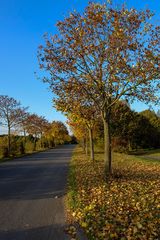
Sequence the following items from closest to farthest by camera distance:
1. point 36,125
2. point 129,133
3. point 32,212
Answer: point 32,212, point 129,133, point 36,125

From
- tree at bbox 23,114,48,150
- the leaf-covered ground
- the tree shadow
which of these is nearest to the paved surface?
the tree shadow

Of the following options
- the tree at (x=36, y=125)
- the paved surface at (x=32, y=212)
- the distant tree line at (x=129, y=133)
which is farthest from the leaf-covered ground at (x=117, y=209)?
the tree at (x=36, y=125)

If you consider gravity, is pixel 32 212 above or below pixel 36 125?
below

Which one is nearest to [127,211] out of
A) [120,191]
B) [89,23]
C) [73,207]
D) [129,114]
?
[73,207]

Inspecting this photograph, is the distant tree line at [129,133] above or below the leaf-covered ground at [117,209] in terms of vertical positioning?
above

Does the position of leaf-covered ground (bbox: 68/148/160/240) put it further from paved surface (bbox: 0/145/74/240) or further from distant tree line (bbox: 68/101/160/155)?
distant tree line (bbox: 68/101/160/155)

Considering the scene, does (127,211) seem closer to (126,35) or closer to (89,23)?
(126,35)

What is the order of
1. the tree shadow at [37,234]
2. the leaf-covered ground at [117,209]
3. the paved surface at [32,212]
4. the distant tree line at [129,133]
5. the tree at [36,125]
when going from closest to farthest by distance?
the tree shadow at [37,234], the leaf-covered ground at [117,209], the paved surface at [32,212], the distant tree line at [129,133], the tree at [36,125]

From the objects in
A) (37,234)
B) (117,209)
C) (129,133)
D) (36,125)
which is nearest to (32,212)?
(37,234)

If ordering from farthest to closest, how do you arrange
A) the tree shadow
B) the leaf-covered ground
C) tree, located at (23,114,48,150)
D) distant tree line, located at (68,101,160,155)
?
tree, located at (23,114,48,150) < distant tree line, located at (68,101,160,155) < the leaf-covered ground < the tree shadow

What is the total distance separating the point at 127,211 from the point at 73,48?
23.3 feet

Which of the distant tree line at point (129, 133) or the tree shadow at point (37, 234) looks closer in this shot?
the tree shadow at point (37, 234)

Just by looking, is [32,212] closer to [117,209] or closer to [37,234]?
[37,234]

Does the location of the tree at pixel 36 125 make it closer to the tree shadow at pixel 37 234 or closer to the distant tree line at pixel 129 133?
the distant tree line at pixel 129 133
